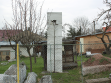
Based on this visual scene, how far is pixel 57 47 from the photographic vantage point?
273 inches

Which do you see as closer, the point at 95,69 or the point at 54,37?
the point at 95,69

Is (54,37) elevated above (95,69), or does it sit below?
above

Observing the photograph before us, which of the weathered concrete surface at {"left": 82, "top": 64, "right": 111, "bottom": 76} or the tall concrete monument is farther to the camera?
the tall concrete monument

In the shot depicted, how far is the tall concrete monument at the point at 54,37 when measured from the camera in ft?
22.5

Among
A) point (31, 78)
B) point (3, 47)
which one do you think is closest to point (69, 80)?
point (31, 78)

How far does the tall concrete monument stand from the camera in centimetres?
686

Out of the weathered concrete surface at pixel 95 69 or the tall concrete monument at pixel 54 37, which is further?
the tall concrete monument at pixel 54 37

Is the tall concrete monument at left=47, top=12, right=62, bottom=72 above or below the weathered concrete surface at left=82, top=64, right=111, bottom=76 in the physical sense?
above

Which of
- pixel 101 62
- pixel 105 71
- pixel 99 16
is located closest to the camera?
pixel 105 71

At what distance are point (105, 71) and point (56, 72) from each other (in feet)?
9.24

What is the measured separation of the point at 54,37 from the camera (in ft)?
22.8

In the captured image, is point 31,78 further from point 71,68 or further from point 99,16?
point 99,16

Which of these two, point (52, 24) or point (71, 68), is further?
point (71, 68)

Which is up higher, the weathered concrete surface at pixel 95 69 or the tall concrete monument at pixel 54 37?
the tall concrete monument at pixel 54 37
